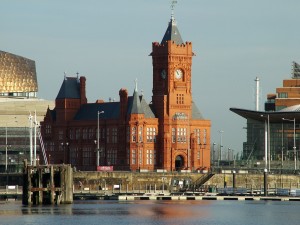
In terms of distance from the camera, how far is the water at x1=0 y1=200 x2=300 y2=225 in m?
157

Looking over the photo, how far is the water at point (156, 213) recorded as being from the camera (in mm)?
157125

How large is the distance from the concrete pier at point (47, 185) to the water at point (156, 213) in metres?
1.85

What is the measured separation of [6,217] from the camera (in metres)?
163

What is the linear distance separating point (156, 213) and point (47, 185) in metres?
21.5

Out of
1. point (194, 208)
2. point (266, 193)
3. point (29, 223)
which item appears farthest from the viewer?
point (266, 193)

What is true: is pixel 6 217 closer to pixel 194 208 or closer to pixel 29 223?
pixel 29 223

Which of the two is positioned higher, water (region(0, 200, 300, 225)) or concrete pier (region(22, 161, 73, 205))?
concrete pier (region(22, 161, 73, 205))

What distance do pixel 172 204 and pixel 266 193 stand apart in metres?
17.5

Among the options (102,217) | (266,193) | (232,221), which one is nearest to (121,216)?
(102,217)

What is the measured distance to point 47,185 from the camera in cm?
18562

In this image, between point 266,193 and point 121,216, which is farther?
point 266,193

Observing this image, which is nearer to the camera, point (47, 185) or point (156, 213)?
point (156, 213)

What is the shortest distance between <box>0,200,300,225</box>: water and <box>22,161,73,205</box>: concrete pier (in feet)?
6.07

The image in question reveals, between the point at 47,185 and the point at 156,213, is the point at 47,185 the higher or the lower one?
the higher one
